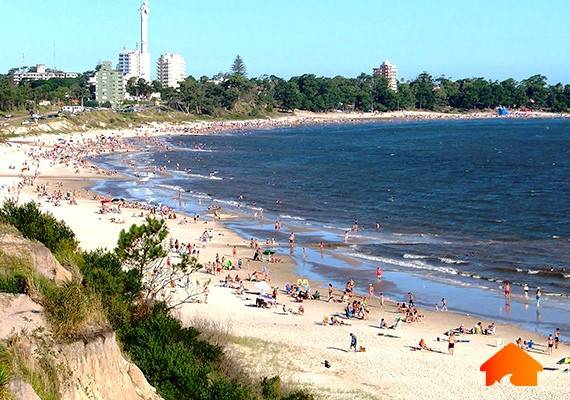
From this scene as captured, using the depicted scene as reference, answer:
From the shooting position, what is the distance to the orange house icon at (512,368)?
66.2 feet

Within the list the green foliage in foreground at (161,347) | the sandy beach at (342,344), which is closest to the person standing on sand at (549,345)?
the sandy beach at (342,344)

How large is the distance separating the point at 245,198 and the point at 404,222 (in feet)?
49.3

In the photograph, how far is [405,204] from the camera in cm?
5816

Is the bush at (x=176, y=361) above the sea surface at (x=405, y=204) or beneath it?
above

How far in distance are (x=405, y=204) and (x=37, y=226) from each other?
40.8 m

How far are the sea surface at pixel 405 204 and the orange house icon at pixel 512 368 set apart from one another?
710 cm

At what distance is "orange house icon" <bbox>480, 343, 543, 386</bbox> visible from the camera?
2019 centimetres

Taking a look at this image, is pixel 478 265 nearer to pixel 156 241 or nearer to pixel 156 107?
pixel 156 241

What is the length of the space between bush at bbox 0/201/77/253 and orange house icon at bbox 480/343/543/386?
10.6 metres

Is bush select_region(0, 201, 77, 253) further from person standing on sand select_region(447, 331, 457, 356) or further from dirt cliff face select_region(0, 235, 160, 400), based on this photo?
person standing on sand select_region(447, 331, 457, 356)

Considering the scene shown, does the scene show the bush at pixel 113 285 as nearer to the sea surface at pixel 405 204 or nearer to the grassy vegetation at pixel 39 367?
the grassy vegetation at pixel 39 367

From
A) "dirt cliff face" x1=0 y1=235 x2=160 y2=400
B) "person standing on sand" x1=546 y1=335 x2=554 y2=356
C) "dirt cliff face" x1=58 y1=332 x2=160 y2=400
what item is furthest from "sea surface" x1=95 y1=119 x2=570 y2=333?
"dirt cliff face" x1=0 y1=235 x2=160 y2=400

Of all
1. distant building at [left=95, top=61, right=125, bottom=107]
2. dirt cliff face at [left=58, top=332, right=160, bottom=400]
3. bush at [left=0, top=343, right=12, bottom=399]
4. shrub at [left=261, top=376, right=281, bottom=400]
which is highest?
distant building at [left=95, top=61, right=125, bottom=107]

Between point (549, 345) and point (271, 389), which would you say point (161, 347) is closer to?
point (271, 389)
